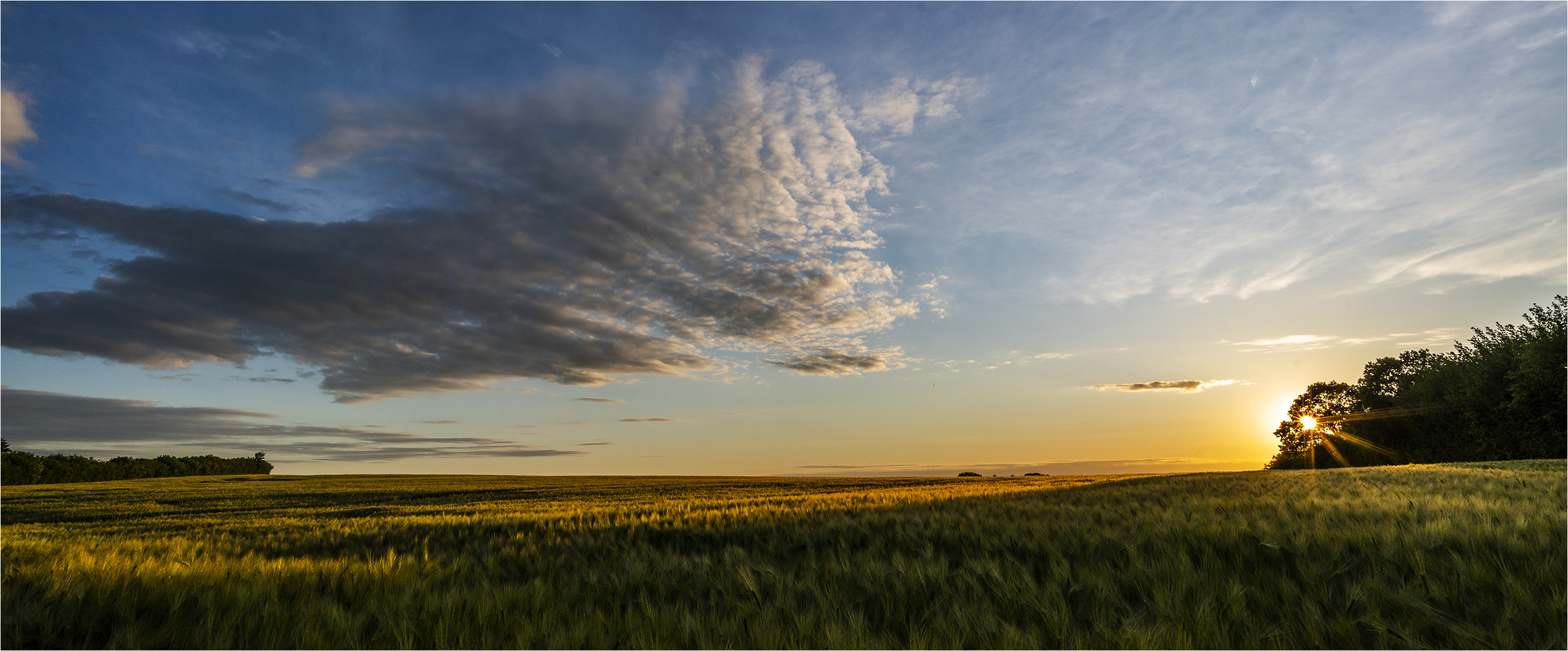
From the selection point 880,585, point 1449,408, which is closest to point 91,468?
point 880,585

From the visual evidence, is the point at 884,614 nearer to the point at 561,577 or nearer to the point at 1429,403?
the point at 561,577

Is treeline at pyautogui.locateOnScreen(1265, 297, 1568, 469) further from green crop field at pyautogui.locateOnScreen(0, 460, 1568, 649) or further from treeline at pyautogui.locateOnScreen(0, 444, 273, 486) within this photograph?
treeline at pyautogui.locateOnScreen(0, 444, 273, 486)

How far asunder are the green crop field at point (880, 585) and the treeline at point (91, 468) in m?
87.8

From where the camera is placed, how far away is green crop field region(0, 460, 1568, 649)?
3.39m

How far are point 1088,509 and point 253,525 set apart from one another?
16651 mm

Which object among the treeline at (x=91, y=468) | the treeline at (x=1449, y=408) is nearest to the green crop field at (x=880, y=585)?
the treeline at (x=1449, y=408)

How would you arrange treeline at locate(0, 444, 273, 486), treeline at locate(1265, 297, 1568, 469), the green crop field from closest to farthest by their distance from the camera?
the green crop field < treeline at locate(1265, 297, 1568, 469) < treeline at locate(0, 444, 273, 486)

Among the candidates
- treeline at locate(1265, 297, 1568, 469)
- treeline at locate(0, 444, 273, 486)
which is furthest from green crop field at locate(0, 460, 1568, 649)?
treeline at locate(0, 444, 273, 486)

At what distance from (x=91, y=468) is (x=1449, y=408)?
5647 inches

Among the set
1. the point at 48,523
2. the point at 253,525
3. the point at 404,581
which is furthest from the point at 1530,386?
the point at 48,523

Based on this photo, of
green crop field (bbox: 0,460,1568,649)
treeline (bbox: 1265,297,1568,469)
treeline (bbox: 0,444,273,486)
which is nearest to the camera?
green crop field (bbox: 0,460,1568,649)

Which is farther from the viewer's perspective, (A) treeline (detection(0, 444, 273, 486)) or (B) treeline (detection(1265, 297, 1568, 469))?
(A) treeline (detection(0, 444, 273, 486))

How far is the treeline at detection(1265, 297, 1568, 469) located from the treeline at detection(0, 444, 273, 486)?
120649mm

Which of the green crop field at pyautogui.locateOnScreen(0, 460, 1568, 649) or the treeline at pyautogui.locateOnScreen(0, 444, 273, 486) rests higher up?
the green crop field at pyautogui.locateOnScreen(0, 460, 1568, 649)
